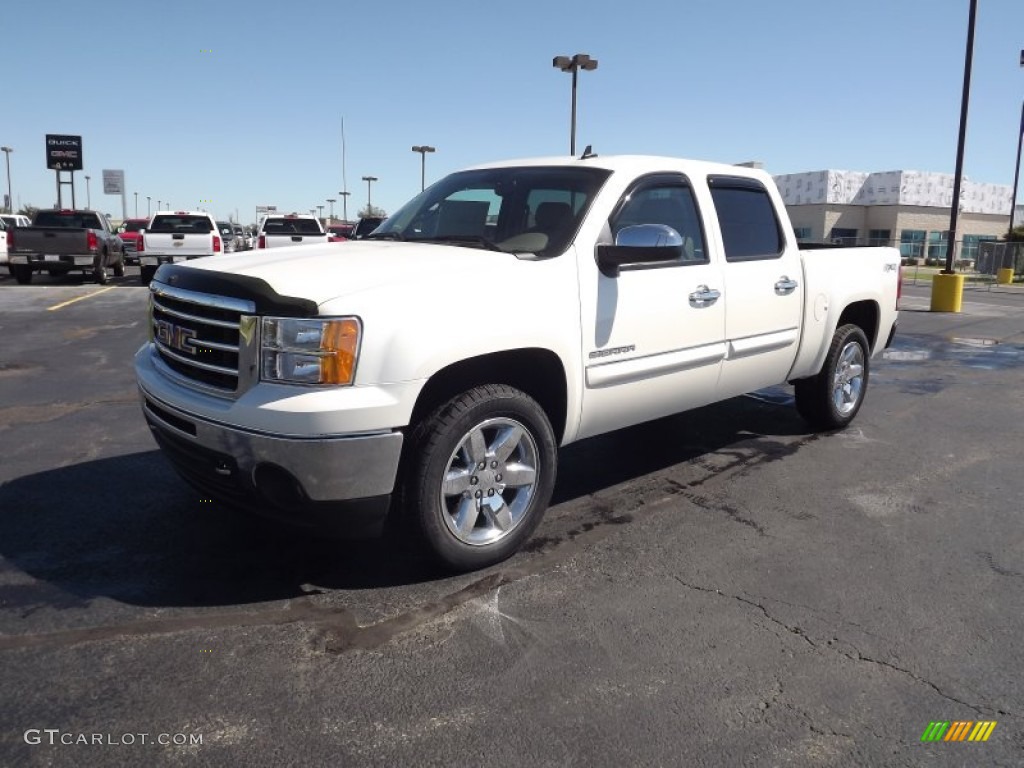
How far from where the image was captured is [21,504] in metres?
4.29

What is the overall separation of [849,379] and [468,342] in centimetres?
414

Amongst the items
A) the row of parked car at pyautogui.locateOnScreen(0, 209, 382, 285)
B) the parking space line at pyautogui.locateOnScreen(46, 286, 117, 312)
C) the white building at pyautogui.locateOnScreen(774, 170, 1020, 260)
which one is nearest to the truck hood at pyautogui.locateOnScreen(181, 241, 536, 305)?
the parking space line at pyautogui.locateOnScreen(46, 286, 117, 312)

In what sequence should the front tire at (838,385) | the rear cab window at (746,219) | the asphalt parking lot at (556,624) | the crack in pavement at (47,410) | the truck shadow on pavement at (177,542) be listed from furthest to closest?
1. the crack in pavement at (47,410)
2. the front tire at (838,385)
3. the rear cab window at (746,219)
4. the truck shadow on pavement at (177,542)
5. the asphalt parking lot at (556,624)

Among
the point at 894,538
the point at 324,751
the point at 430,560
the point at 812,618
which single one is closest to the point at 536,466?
the point at 430,560

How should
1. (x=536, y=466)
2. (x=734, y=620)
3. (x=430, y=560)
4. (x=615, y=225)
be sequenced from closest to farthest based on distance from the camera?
1. (x=734, y=620)
2. (x=430, y=560)
3. (x=536, y=466)
4. (x=615, y=225)

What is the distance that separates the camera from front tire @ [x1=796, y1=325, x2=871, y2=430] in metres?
5.91

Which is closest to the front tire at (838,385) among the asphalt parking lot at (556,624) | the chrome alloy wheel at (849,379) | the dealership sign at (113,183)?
the chrome alloy wheel at (849,379)

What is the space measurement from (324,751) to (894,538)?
10.2ft

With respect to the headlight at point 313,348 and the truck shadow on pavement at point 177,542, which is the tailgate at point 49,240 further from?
the headlight at point 313,348

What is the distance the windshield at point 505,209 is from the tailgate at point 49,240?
16.6 m

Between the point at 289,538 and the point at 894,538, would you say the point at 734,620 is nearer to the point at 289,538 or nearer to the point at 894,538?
the point at 894,538

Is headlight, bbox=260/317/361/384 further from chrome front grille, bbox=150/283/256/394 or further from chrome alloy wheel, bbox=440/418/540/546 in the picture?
chrome alloy wheel, bbox=440/418/540/546

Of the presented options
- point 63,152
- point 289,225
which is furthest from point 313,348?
point 63,152

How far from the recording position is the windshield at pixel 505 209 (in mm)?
3988
